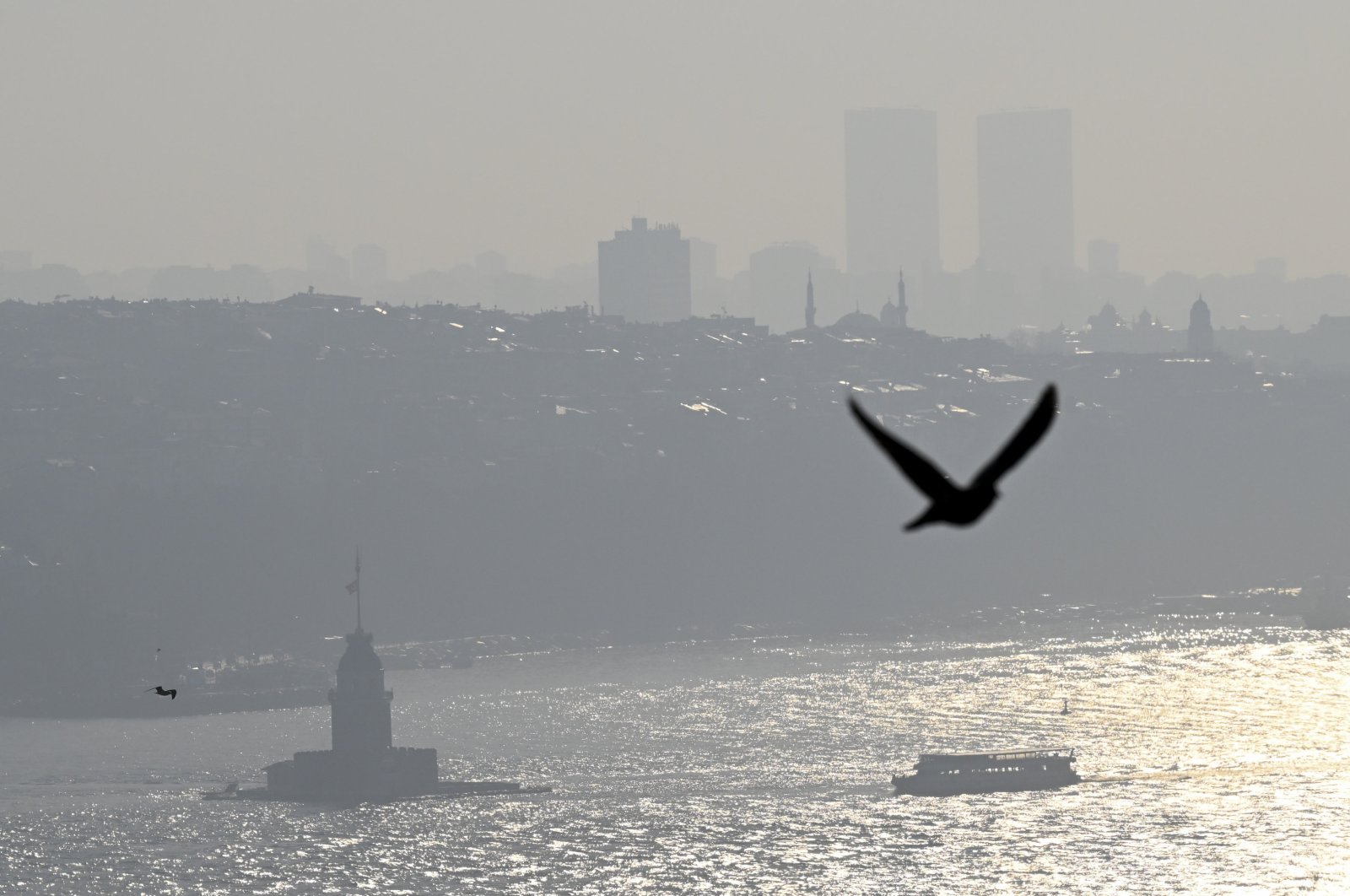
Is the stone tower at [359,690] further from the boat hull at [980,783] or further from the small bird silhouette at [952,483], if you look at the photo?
the small bird silhouette at [952,483]

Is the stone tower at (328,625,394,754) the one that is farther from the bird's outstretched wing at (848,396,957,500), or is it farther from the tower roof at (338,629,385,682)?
the bird's outstretched wing at (848,396,957,500)

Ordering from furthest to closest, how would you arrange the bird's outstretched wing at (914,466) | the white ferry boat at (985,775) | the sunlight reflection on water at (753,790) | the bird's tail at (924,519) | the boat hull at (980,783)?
the white ferry boat at (985,775) < the boat hull at (980,783) < the sunlight reflection on water at (753,790) < the bird's tail at (924,519) < the bird's outstretched wing at (914,466)

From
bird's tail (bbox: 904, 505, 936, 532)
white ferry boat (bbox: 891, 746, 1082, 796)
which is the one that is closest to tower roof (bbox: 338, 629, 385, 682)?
white ferry boat (bbox: 891, 746, 1082, 796)

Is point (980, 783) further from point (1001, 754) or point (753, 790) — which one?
point (753, 790)

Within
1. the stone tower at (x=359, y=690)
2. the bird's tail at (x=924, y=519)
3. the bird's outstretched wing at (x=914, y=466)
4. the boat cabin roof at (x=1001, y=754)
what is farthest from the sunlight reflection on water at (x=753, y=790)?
the bird's outstretched wing at (x=914, y=466)

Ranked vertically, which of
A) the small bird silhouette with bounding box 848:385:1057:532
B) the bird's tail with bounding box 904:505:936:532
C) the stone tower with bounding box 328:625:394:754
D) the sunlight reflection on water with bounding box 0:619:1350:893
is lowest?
the sunlight reflection on water with bounding box 0:619:1350:893

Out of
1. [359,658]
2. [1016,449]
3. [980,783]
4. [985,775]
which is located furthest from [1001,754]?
[1016,449]
